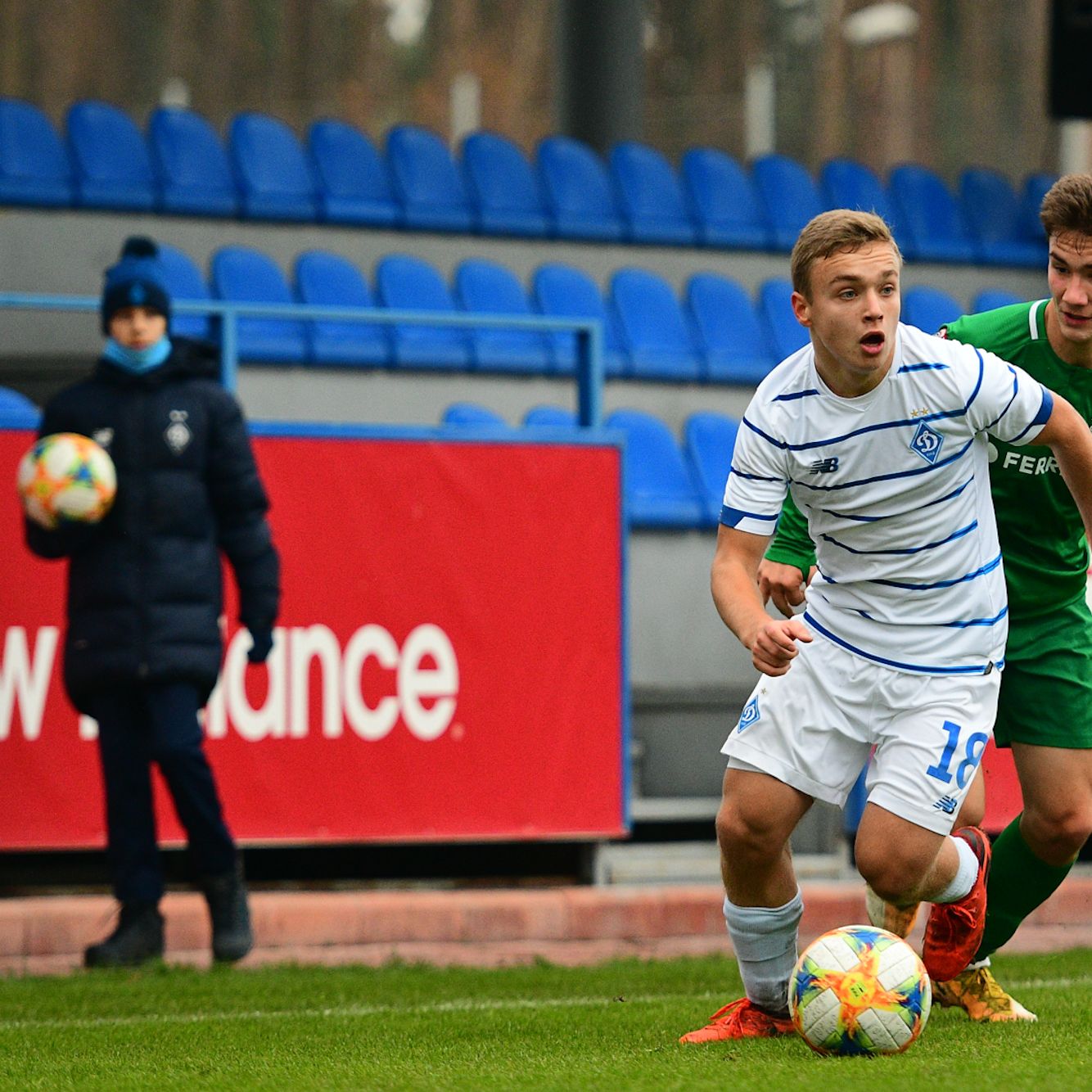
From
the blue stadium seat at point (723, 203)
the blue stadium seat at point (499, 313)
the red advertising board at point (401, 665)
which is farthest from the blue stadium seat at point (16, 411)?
the blue stadium seat at point (723, 203)

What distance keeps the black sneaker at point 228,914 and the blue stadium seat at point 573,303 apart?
5458 millimetres

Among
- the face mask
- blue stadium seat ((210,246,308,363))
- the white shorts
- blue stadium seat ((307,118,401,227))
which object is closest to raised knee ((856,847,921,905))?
the white shorts

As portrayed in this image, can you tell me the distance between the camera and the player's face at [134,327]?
23.4 feet

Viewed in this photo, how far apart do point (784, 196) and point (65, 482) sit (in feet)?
27.5

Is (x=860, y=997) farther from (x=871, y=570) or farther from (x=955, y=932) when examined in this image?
(x=871, y=570)

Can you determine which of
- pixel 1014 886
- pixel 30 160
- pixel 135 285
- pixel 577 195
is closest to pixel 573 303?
pixel 577 195

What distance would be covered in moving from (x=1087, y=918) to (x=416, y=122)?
48.7ft

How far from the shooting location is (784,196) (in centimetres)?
1414

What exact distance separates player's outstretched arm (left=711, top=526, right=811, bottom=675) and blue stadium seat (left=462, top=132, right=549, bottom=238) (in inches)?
328

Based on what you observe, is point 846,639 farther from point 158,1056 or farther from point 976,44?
point 976,44

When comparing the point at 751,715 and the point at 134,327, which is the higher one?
the point at 134,327

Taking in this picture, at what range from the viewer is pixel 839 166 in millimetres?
14875

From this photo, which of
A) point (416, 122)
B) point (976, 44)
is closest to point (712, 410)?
point (976, 44)

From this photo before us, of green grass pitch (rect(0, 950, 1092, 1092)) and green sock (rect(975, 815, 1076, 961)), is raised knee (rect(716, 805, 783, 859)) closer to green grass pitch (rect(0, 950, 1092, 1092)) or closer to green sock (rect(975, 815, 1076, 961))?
green grass pitch (rect(0, 950, 1092, 1092))
